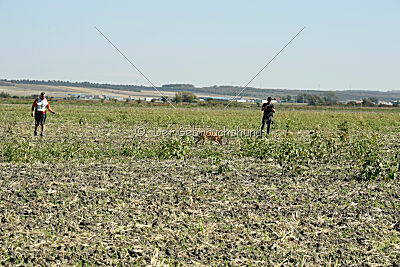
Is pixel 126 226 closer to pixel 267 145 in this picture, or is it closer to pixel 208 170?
pixel 208 170

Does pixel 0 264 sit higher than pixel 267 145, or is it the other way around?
pixel 267 145

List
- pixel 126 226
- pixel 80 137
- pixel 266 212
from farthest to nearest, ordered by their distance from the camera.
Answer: pixel 80 137 < pixel 266 212 < pixel 126 226

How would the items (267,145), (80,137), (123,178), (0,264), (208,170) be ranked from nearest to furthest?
(0,264) → (123,178) → (208,170) → (267,145) → (80,137)

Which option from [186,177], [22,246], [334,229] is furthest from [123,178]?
[334,229]

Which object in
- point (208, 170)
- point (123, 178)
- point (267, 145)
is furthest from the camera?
point (267, 145)

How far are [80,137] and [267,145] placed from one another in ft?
28.6

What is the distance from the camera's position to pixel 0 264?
568cm

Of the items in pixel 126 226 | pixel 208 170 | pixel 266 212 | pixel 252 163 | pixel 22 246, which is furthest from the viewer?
pixel 252 163

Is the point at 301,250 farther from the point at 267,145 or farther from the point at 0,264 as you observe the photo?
the point at 267,145

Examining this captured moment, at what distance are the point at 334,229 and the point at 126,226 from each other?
3193mm

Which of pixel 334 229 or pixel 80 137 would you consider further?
pixel 80 137

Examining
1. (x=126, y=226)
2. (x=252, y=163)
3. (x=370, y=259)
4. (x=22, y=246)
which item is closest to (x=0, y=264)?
(x=22, y=246)

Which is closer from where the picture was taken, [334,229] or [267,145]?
[334,229]

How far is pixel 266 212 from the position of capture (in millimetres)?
7793
